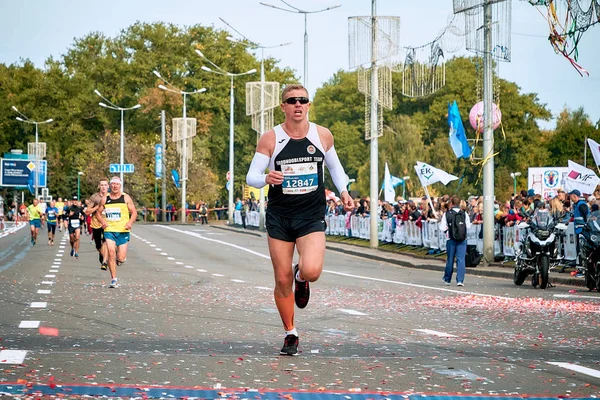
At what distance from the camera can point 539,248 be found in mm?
21359

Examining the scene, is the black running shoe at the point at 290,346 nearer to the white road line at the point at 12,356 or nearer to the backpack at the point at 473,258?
the white road line at the point at 12,356

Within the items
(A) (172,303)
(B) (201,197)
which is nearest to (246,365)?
(A) (172,303)

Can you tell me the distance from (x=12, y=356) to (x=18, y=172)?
342 feet

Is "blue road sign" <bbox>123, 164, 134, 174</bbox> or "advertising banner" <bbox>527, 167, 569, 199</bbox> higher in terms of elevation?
"blue road sign" <bbox>123, 164, 134, 174</bbox>

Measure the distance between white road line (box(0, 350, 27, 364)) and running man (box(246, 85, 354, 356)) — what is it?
204 cm

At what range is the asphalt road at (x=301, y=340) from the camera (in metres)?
8.00

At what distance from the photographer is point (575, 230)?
80.2ft

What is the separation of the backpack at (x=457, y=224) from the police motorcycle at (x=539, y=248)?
1.31 m

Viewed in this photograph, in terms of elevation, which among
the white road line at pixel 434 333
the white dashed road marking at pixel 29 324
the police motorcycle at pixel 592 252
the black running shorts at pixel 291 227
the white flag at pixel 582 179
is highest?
the white flag at pixel 582 179

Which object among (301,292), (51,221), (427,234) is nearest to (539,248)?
(301,292)

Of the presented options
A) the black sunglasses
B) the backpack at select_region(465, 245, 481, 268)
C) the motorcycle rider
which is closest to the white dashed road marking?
the black sunglasses

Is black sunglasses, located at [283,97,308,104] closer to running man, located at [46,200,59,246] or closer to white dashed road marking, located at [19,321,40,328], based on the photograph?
white dashed road marking, located at [19,321,40,328]

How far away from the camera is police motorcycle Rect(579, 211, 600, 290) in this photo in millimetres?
20375

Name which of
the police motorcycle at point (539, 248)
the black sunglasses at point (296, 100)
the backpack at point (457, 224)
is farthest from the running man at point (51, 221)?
the black sunglasses at point (296, 100)
